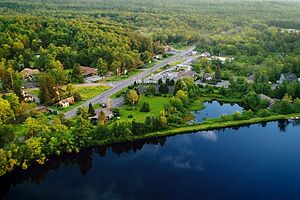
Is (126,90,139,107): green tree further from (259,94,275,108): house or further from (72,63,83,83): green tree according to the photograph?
(259,94,275,108): house

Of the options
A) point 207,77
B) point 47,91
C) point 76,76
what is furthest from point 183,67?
point 47,91

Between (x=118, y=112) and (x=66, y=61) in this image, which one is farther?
(x=66, y=61)

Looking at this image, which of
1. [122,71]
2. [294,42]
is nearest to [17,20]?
[122,71]

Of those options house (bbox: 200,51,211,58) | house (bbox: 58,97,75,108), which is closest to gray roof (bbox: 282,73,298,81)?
house (bbox: 200,51,211,58)

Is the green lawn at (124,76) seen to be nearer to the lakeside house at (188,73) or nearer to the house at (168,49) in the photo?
the lakeside house at (188,73)

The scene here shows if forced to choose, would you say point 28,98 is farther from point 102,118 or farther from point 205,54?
point 205,54

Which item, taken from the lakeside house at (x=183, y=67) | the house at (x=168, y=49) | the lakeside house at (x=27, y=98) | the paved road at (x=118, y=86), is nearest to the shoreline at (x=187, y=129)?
the paved road at (x=118, y=86)

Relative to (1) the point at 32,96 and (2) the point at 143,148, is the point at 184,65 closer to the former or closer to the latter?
(1) the point at 32,96

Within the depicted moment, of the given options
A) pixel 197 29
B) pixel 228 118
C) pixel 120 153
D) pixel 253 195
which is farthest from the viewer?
pixel 197 29
